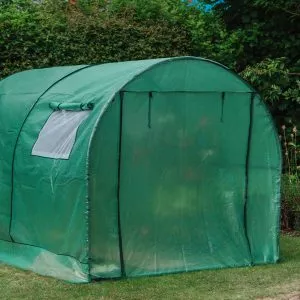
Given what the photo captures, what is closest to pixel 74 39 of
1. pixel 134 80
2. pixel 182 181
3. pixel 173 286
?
pixel 134 80

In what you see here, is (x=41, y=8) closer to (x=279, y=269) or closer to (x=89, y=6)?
(x=89, y=6)

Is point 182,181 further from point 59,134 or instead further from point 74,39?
point 74,39

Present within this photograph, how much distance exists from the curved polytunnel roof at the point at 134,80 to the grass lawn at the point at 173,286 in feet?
5.94

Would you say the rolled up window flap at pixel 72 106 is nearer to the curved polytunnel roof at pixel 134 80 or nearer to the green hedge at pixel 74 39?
the curved polytunnel roof at pixel 134 80

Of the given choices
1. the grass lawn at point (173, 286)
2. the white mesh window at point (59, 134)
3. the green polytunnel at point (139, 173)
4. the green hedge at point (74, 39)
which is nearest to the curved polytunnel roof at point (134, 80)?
the green polytunnel at point (139, 173)

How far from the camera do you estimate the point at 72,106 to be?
7855 mm

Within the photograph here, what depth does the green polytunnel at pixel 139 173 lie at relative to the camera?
7418mm

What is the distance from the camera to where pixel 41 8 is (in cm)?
1252

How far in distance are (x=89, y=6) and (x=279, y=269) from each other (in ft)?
21.7

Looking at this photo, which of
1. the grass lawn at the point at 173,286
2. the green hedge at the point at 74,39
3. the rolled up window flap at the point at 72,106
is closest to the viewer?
the grass lawn at the point at 173,286

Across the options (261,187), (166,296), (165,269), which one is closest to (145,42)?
(261,187)

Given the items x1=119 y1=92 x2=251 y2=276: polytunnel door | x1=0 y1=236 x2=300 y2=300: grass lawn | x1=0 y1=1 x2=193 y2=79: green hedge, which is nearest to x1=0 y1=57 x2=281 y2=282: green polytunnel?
x1=119 y1=92 x2=251 y2=276: polytunnel door

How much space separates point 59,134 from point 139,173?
37.7 inches

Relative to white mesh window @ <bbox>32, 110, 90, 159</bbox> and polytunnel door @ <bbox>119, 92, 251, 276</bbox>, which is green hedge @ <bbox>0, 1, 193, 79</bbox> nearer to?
white mesh window @ <bbox>32, 110, 90, 159</bbox>
